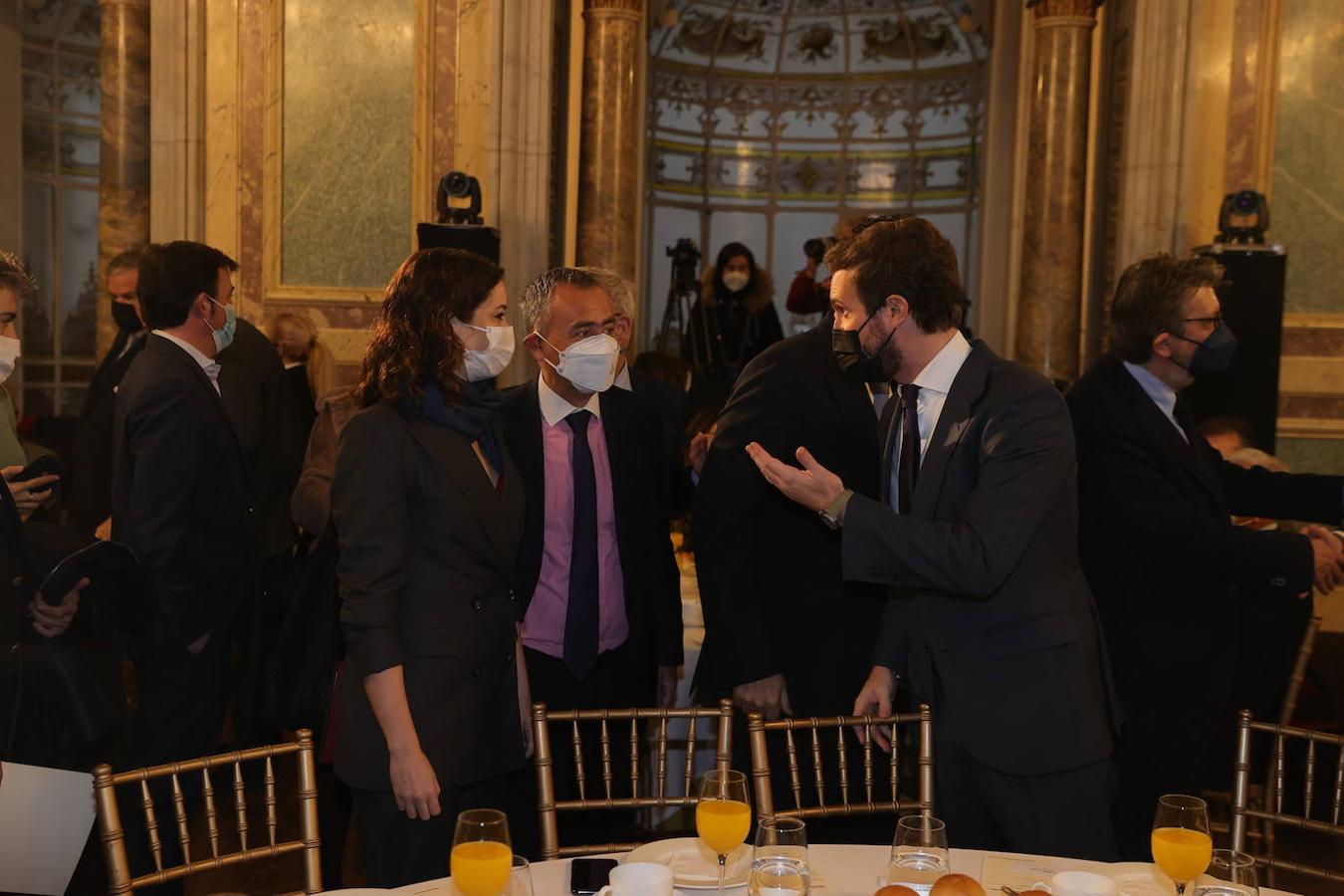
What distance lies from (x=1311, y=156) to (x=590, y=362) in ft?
20.1


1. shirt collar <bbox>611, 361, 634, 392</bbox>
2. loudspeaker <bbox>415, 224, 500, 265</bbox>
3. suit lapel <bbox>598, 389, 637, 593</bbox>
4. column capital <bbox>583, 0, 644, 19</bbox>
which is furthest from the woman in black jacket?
suit lapel <bbox>598, 389, 637, 593</bbox>

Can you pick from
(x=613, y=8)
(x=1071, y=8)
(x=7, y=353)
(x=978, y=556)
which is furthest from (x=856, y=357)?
(x=1071, y=8)

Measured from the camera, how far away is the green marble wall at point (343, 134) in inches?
296

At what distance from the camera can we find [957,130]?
12.5 metres

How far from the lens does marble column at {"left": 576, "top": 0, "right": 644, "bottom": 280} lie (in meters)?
8.22

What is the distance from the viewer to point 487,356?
8.31 ft

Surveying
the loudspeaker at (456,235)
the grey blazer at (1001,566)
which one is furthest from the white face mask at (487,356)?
the loudspeaker at (456,235)

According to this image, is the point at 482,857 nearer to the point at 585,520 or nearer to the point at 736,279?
the point at 585,520

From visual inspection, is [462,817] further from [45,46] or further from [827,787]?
[45,46]

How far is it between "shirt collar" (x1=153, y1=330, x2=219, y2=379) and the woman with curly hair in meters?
0.97

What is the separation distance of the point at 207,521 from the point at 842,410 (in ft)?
5.22

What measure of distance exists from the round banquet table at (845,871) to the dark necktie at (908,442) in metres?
0.74

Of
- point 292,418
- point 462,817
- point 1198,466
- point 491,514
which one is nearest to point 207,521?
point 491,514

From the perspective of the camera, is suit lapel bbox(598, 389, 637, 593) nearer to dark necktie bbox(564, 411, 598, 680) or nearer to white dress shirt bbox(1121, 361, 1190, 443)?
dark necktie bbox(564, 411, 598, 680)
